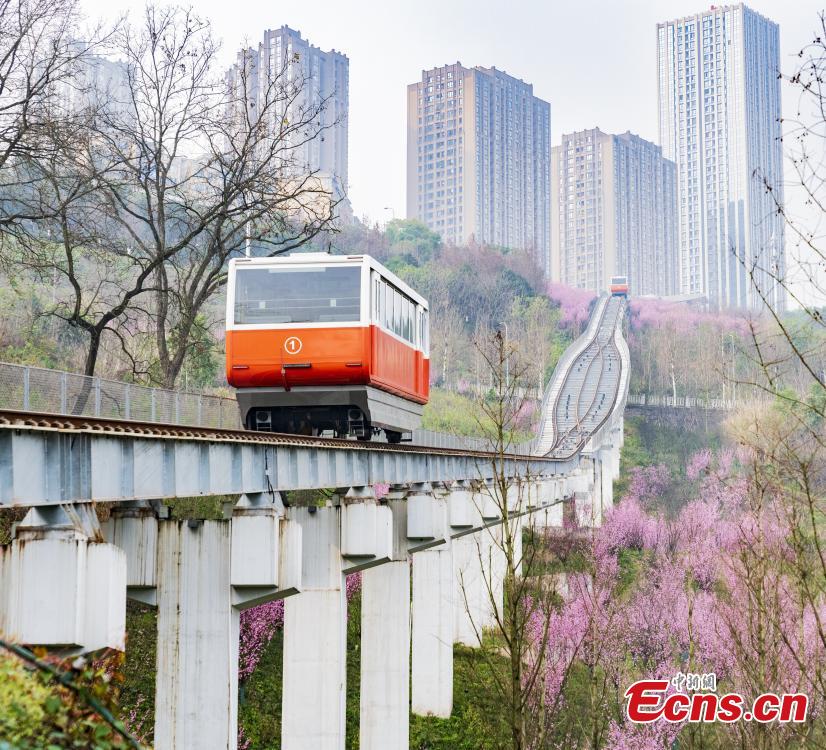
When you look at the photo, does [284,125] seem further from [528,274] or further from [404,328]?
[528,274]

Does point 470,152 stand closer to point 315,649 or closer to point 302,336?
point 302,336

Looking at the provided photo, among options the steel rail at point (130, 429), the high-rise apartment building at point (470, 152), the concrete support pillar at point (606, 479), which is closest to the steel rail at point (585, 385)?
the concrete support pillar at point (606, 479)

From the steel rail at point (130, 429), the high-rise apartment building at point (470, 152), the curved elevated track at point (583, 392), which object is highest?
the high-rise apartment building at point (470, 152)

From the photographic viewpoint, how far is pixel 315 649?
1750cm

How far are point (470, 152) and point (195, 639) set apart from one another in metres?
170

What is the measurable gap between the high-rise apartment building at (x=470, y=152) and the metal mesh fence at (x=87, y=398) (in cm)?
16232

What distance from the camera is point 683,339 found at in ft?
354

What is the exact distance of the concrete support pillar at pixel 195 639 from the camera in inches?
496

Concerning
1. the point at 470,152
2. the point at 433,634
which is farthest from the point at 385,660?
the point at 470,152

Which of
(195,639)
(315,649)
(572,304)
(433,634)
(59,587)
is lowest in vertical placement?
(433,634)

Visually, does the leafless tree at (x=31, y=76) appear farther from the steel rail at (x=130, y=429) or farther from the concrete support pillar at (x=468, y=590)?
the concrete support pillar at (x=468, y=590)

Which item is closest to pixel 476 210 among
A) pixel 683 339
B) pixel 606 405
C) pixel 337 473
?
pixel 683 339

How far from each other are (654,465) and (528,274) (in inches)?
1788

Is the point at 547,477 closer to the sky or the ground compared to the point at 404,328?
closer to the ground
